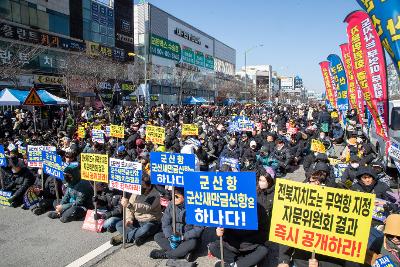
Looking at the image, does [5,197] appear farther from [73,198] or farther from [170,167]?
[170,167]

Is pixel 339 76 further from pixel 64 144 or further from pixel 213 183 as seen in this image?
pixel 213 183

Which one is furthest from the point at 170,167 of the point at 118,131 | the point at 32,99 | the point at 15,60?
the point at 15,60

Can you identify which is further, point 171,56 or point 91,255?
point 171,56

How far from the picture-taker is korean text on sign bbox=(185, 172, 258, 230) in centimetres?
430

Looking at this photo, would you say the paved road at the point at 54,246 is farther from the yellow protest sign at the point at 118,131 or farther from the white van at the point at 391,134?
the yellow protest sign at the point at 118,131

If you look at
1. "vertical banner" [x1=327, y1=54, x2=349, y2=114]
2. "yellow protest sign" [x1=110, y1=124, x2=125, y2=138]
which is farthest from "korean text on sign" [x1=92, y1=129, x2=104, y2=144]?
"vertical banner" [x1=327, y1=54, x2=349, y2=114]

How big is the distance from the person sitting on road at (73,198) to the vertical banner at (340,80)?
14.5 meters

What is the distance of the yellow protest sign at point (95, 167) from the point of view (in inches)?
261

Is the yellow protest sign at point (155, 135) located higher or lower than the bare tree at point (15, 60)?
lower

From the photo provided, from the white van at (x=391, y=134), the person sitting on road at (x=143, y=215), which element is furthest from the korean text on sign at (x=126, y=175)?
the white van at (x=391, y=134)

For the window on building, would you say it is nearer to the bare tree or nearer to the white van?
the bare tree

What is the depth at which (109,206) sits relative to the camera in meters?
7.63

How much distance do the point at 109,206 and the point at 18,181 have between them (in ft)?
8.63

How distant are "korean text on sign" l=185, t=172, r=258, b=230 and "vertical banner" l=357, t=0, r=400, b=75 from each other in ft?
12.3
